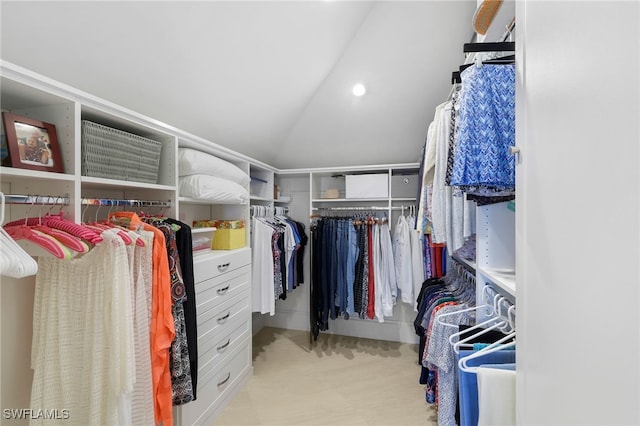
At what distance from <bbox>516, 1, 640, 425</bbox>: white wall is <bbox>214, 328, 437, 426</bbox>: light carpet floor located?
1.60m

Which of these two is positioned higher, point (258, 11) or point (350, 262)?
point (258, 11)

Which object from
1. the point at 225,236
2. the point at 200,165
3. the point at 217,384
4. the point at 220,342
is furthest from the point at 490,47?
the point at 217,384

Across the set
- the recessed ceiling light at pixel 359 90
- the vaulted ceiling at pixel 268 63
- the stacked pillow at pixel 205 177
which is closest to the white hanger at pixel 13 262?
the vaulted ceiling at pixel 268 63

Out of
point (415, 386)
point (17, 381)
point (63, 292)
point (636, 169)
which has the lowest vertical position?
point (415, 386)

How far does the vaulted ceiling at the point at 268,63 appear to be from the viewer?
126 centimetres

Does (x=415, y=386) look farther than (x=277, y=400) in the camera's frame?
Yes

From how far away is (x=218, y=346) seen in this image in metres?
1.95

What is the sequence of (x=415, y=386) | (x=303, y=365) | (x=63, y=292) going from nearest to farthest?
(x=63, y=292) < (x=415, y=386) < (x=303, y=365)

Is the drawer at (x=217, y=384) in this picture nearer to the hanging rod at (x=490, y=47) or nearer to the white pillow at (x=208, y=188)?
the white pillow at (x=208, y=188)

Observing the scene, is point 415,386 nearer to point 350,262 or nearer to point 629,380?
point 350,262

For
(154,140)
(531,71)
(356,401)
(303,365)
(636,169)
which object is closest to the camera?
(636,169)

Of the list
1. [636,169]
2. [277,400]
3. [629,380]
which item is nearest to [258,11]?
[636,169]

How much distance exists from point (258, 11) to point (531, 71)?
4.99 feet

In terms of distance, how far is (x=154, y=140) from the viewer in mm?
1610
